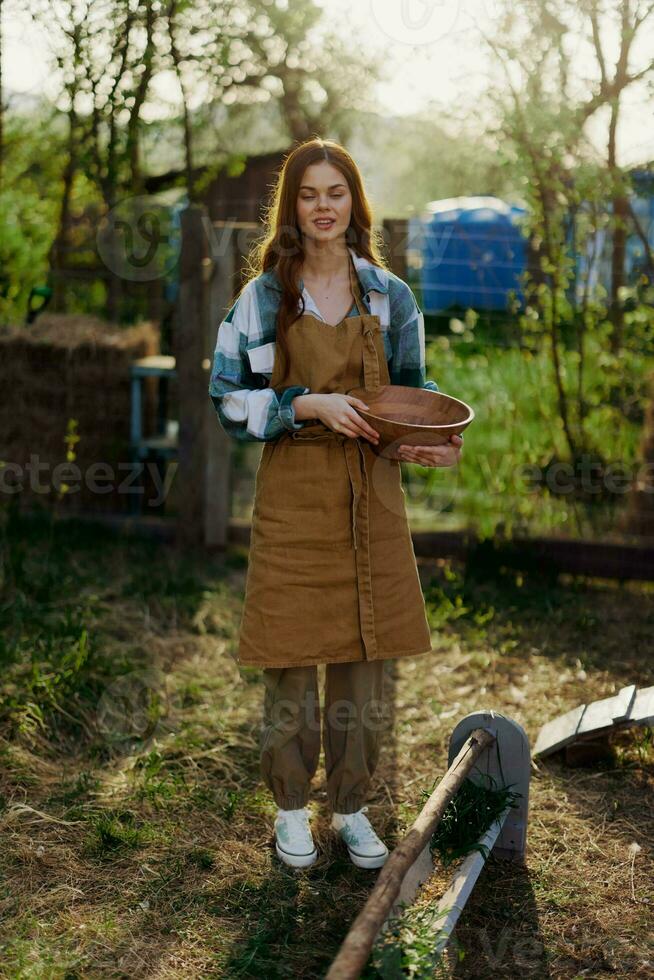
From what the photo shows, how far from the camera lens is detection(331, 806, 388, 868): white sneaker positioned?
2.63 meters

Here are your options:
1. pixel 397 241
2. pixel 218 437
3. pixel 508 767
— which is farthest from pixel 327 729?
pixel 397 241

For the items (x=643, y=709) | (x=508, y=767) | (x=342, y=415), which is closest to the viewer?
(x=342, y=415)

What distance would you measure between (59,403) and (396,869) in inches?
155

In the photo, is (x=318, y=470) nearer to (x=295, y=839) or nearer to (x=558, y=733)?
(x=295, y=839)

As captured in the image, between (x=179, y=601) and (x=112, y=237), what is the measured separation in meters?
2.60

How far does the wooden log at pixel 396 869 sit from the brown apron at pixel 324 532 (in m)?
0.29

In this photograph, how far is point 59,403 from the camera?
5.42 meters

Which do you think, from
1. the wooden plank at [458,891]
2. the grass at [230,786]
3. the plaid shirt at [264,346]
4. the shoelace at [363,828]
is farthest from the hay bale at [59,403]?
the wooden plank at [458,891]

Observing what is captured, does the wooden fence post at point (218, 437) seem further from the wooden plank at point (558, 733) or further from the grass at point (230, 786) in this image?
the wooden plank at point (558, 733)

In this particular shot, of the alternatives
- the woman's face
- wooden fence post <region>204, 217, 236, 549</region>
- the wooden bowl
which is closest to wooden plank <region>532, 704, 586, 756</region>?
the wooden bowl

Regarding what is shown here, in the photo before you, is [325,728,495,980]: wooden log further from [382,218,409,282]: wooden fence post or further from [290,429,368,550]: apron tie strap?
[382,218,409,282]: wooden fence post

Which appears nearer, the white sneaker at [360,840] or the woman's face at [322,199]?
the woman's face at [322,199]

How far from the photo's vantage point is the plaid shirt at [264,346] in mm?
2457

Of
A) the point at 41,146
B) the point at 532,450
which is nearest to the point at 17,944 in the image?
the point at 532,450
